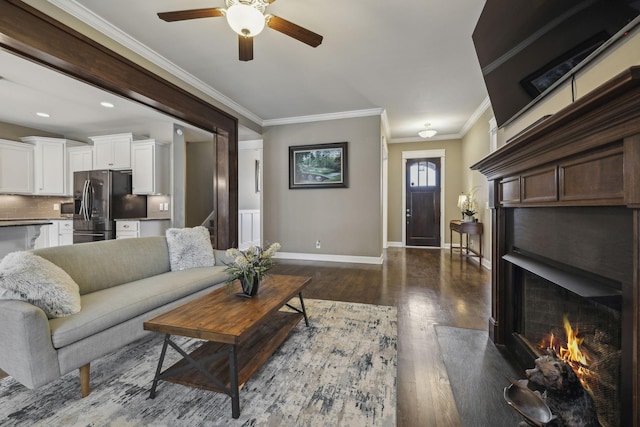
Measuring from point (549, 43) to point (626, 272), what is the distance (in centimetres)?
125

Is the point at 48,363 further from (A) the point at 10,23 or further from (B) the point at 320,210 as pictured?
(B) the point at 320,210

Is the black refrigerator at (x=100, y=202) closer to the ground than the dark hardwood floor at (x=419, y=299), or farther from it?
farther from it

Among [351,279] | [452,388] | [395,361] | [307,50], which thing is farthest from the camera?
[351,279]

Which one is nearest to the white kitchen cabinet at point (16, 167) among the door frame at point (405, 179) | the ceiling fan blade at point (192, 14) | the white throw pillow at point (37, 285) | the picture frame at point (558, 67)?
the white throw pillow at point (37, 285)

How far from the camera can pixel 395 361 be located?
1858 millimetres

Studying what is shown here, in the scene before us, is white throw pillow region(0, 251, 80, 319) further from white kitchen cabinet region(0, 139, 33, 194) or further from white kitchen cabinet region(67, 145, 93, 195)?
white kitchen cabinet region(0, 139, 33, 194)

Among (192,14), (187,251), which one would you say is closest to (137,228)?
(187,251)

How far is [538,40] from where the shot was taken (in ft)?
5.03

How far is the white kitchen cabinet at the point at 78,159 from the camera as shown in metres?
5.39

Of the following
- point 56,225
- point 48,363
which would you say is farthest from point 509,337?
point 56,225

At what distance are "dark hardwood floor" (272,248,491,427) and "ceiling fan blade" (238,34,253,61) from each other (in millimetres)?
2510

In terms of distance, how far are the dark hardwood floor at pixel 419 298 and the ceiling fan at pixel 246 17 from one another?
8.18ft

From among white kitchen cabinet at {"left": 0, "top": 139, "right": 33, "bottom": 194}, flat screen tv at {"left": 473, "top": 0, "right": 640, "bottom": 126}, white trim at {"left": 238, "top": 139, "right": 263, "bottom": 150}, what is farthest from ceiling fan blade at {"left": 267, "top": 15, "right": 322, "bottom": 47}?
white kitchen cabinet at {"left": 0, "top": 139, "right": 33, "bottom": 194}

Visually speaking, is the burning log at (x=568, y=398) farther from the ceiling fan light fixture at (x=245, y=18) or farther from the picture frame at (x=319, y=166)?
the picture frame at (x=319, y=166)
